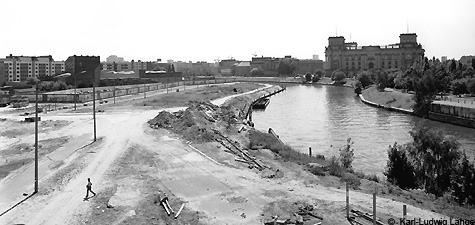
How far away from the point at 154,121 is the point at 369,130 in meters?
19.7

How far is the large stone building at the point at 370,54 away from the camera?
145 m

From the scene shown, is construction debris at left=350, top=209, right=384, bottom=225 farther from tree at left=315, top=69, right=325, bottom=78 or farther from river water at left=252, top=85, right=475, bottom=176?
tree at left=315, top=69, right=325, bottom=78

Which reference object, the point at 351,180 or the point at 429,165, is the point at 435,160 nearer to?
the point at 429,165

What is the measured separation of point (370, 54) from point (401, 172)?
141 m

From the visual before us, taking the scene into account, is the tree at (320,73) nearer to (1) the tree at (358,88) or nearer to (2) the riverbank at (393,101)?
(1) the tree at (358,88)

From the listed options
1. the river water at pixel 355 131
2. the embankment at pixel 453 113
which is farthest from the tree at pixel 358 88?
the embankment at pixel 453 113

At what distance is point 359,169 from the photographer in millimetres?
23812

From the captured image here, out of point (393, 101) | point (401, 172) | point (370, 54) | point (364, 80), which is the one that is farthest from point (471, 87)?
point (370, 54)

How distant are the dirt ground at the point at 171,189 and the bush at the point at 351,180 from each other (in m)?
0.53

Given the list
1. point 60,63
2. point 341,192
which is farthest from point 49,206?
point 60,63

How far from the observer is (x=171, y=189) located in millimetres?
16391

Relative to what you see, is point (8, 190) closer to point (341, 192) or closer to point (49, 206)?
point (49, 206)

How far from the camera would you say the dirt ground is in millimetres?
13477

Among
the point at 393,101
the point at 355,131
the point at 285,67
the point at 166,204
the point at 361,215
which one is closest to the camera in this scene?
the point at 361,215
